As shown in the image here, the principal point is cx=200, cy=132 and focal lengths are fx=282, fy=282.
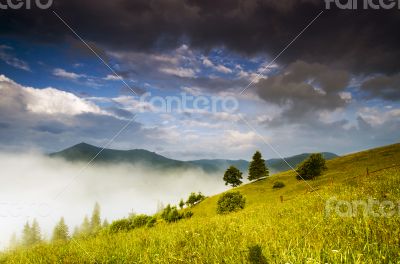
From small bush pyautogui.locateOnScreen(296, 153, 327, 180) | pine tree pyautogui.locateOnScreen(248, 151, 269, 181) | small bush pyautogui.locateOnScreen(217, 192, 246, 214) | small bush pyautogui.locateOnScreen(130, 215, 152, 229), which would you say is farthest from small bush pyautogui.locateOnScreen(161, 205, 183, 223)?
pine tree pyautogui.locateOnScreen(248, 151, 269, 181)

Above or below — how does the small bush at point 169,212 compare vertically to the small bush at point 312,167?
below

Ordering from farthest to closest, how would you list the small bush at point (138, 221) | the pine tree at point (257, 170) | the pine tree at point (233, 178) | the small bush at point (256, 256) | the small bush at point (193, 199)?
1. the pine tree at point (233, 178)
2. the pine tree at point (257, 170)
3. the small bush at point (193, 199)
4. the small bush at point (138, 221)
5. the small bush at point (256, 256)

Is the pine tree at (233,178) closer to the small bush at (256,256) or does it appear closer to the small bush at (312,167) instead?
the small bush at (312,167)

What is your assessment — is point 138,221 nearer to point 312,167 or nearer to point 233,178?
point 312,167

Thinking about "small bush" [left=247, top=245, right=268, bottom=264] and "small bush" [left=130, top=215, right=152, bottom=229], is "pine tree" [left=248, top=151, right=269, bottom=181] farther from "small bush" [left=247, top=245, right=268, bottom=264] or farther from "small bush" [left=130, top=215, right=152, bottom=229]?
"small bush" [left=247, top=245, right=268, bottom=264]

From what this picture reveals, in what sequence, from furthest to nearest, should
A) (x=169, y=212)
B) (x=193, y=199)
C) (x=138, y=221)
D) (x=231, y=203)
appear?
1. (x=193, y=199)
2. (x=231, y=203)
3. (x=169, y=212)
4. (x=138, y=221)

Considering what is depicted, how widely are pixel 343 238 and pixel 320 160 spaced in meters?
62.0

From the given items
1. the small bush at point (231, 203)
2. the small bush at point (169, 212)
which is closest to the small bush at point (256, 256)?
the small bush at point (169, 212)

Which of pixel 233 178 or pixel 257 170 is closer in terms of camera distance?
pixel 257 170

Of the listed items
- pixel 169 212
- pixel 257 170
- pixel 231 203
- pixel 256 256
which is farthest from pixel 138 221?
pixel 257 170

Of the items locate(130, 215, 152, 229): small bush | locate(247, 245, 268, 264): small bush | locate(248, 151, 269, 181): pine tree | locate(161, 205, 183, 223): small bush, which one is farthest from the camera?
locate(248, 151, 269, 181): pine tree

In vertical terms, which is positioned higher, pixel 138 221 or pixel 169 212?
pixel 138 221

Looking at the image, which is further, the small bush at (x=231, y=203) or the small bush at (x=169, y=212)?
the small bush at (x=231, y=203)

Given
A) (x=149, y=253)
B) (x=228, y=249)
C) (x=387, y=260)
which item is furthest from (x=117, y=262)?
(x=387, y=260)
